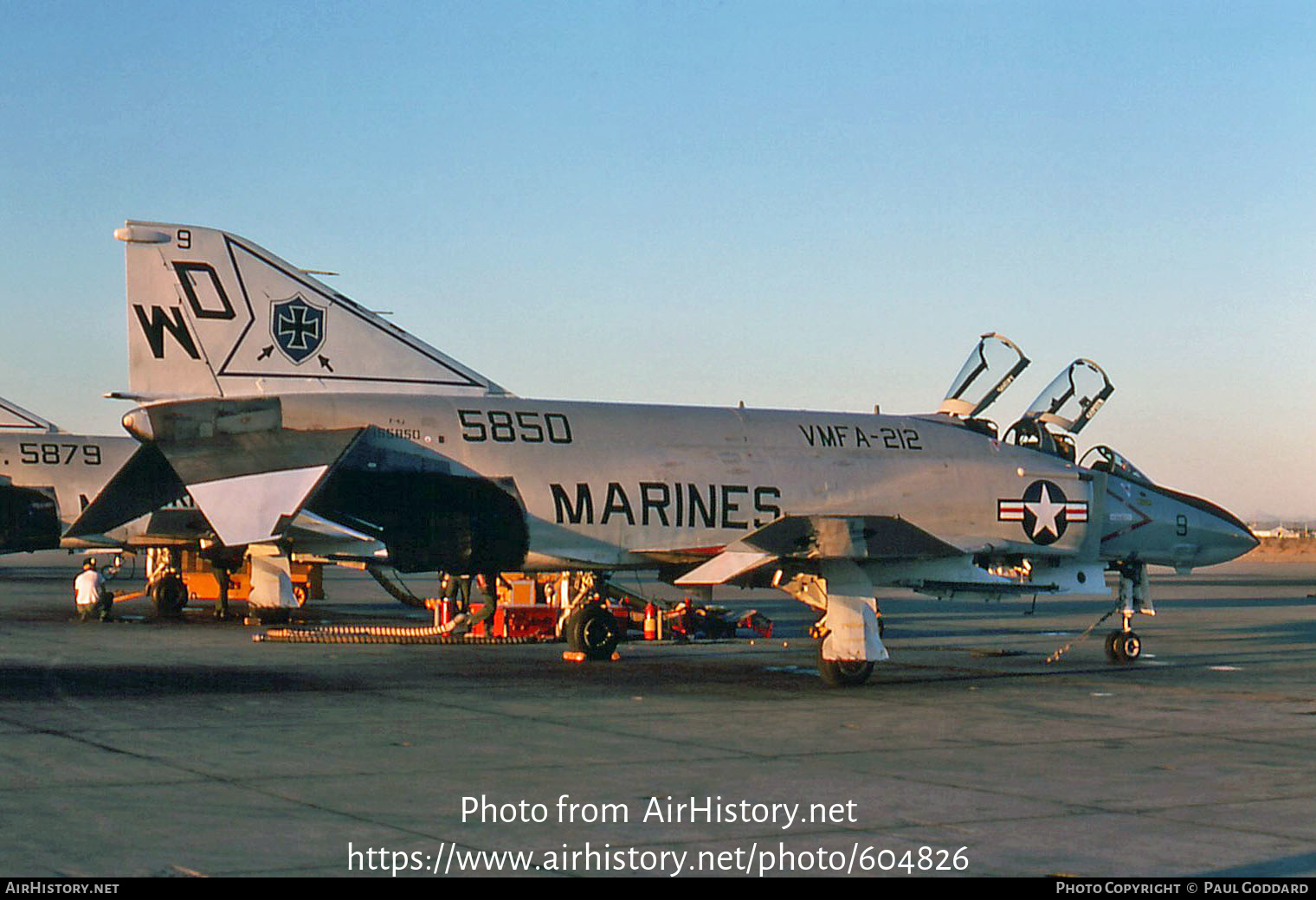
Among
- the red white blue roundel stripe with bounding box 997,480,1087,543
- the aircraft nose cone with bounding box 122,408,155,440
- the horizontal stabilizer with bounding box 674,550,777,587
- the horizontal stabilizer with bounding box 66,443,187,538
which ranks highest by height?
the aircraft nose cone with bounding box 122,408,155,440

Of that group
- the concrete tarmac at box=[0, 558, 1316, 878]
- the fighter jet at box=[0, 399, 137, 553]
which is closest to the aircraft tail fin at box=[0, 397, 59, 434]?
the fighter jet at box=[0, 399, 137, 553]

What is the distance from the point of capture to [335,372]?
655 inches

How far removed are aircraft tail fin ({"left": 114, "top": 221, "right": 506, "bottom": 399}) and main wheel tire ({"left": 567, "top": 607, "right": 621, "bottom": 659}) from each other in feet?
14.0

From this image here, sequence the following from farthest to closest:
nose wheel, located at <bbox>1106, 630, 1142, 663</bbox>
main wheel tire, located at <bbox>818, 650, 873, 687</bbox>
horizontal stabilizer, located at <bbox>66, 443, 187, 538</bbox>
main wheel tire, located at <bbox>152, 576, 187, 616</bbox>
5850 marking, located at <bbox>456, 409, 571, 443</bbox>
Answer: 1. main wheel tire, located at <bbox>152, 576, 187, 616</bbox>
2. nose wheel, located at <bbox>1106, 630, 1142, 663</bbox>
3. horizontal stabilizer, located at <bbox>66, 443, 187, 538</bbox>
4. 5850 marking, located at <bbox>456, 409, 571, 443</bbox>
5. main wheel tire, located at <bbox>818, 650, 873, 687</bbox>

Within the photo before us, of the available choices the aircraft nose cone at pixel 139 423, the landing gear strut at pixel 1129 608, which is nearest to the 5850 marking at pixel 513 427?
the aircraft nose cone at pixel 139 423

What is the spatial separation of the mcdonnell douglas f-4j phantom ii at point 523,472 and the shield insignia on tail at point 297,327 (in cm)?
2

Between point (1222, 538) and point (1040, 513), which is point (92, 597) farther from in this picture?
point (1222, 538)

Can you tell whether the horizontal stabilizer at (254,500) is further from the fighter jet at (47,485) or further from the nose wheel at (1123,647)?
the fighter jet at (47,485)

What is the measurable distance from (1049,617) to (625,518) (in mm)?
15420

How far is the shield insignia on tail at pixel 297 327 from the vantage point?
16.4 meters

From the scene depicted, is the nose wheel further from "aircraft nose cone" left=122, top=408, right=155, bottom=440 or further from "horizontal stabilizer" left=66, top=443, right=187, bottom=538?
"aircraft nose cone" left=122, top=408, right=155, bottom=440

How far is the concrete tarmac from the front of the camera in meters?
7.48

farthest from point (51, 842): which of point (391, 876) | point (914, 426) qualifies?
point (914, 426)

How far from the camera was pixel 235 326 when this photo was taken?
16172mm
